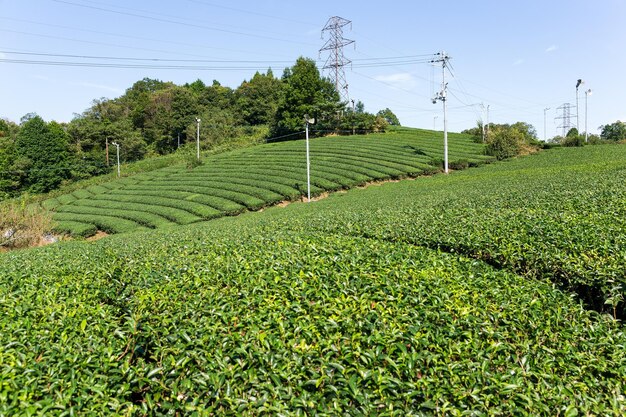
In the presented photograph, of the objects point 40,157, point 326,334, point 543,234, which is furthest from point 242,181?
point 40,157

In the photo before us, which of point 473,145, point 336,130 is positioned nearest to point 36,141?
point 336,130

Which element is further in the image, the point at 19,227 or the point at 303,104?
the point at 303,104

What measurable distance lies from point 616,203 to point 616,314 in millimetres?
4401

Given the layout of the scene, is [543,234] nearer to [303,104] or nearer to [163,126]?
[303,104]

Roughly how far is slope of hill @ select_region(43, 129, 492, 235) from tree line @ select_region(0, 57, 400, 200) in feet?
38.4

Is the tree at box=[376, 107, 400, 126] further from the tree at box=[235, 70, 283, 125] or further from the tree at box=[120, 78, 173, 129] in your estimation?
the tree at box=[120, 78, 173, 129]

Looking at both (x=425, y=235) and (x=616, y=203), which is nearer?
(x=425, y=235)

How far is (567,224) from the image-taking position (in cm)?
671

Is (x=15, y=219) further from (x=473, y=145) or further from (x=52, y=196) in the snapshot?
(x=473, y=145)

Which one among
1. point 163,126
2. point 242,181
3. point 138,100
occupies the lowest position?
point 242,181

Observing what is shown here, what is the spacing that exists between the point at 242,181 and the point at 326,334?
99.3 ft

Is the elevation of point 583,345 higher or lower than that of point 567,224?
lower

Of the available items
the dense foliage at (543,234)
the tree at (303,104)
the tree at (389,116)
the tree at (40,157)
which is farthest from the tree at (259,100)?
the dense foliage at (543,234)

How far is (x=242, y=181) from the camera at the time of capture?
108 ft
